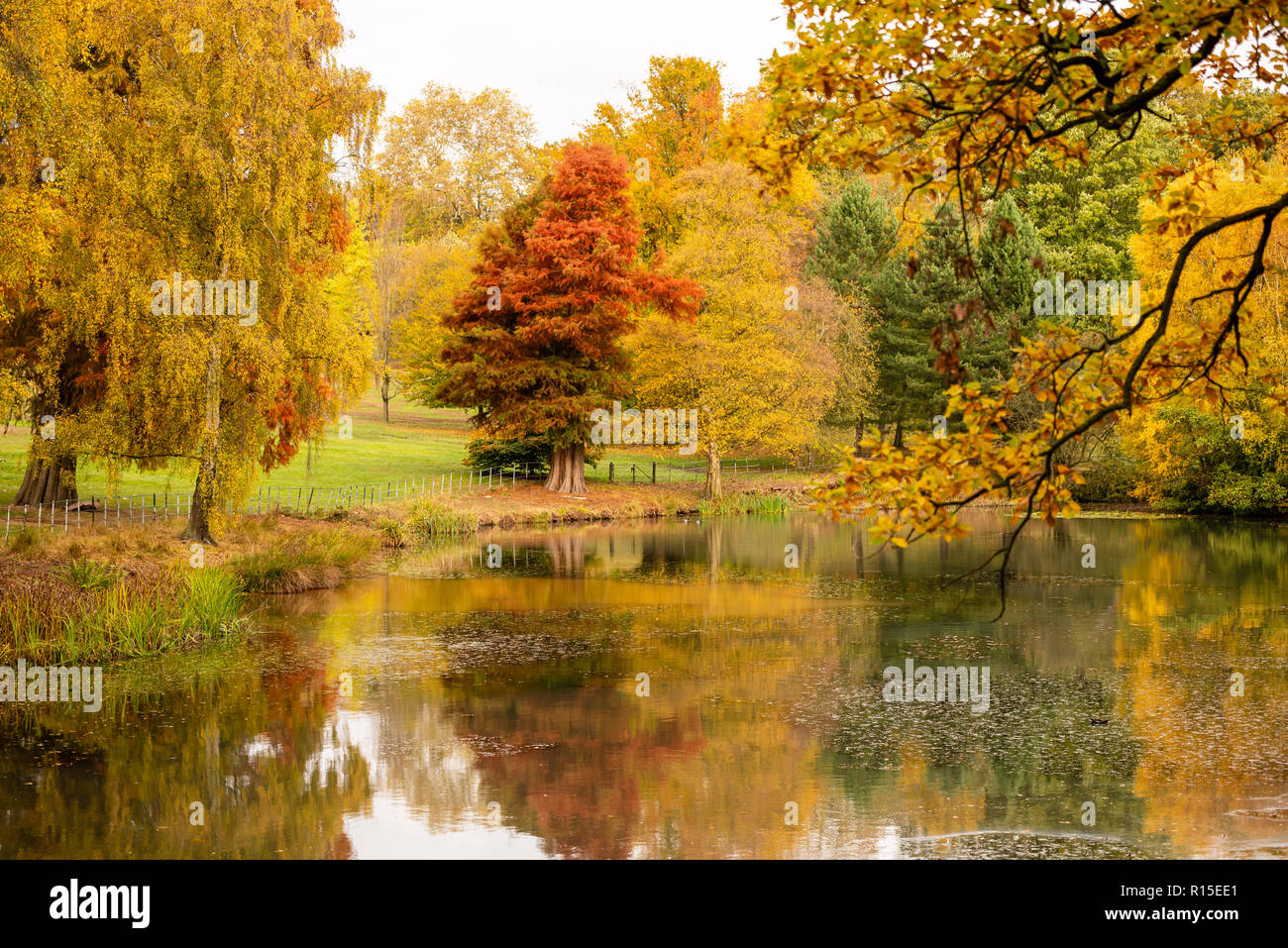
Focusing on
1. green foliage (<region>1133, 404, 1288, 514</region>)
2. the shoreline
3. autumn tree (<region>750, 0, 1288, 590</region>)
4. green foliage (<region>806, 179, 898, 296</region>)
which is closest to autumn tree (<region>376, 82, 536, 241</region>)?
green foliage (<region>806, 179, 898, 296</region>)

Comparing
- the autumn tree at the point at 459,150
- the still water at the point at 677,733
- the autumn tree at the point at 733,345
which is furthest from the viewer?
the autumn tree at the point at 459,150

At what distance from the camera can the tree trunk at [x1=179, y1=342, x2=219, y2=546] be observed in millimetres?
24234

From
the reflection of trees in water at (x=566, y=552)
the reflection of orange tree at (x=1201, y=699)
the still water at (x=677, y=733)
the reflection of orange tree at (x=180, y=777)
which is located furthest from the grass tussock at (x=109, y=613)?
the reflection of orange tree at (x=1201, y=699)

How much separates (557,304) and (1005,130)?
113 feet

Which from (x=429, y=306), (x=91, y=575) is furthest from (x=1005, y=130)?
(x=429, y=306)

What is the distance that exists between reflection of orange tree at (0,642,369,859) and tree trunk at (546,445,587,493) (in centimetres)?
2790

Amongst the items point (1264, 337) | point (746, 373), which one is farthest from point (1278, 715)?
point (746, 373)

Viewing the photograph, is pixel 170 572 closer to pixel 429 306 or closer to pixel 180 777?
pixel 180 777

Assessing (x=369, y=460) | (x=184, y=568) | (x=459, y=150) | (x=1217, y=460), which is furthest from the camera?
(x=459, y=150)

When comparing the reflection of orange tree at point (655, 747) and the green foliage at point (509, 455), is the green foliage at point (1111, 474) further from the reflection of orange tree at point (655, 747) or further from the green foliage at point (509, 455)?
the reflection of orange tree at point (655, 747)

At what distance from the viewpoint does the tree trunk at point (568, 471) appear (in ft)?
146

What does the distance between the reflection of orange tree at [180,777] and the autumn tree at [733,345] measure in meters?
29.4

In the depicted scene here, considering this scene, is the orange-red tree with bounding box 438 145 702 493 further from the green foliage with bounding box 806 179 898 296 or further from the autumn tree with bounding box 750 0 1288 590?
the autumn tree with bounding box 750 0 1288 590

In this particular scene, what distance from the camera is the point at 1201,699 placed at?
50.0 ft
